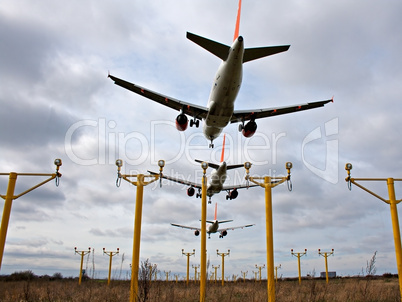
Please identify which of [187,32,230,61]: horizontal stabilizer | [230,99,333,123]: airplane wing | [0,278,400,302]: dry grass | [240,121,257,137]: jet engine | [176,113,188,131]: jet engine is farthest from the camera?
[240,121,257,137]: jet engine

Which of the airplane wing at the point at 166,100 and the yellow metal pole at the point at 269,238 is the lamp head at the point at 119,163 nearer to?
the yellow metal pole at the point at 269,238

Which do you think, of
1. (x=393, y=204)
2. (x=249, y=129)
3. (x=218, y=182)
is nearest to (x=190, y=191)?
(x=218, y=182)

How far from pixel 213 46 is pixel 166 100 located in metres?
5.85

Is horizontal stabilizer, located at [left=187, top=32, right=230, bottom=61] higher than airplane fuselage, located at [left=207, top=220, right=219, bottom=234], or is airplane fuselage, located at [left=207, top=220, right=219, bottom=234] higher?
horizontal stabilizer, located at [left=187, top=32, right=230, bottom=61]

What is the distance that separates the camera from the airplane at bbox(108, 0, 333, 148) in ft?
59.7

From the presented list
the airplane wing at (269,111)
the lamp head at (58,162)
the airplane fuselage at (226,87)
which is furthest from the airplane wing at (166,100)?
the lamp head at (58,162)

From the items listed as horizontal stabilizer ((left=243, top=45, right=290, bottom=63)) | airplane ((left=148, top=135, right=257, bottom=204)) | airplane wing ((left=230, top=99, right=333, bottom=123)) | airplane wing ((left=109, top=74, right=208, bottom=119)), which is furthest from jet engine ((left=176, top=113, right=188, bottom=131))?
airplane ((left=148, top=135, right=257, bottom=204))

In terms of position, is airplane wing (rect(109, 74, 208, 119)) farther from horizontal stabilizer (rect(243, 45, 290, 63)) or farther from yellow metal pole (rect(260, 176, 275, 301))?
yellow metal pole (rect(260, 176, 275, 301))

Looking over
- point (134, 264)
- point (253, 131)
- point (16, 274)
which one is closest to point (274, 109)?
point (253, 131)

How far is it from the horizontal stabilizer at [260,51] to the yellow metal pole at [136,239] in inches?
456

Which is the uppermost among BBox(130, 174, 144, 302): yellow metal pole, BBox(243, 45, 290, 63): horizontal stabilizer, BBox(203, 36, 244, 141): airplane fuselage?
BBox(243, 45, 290, 63): horizontal stabilizer

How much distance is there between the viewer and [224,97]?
20.5 meters

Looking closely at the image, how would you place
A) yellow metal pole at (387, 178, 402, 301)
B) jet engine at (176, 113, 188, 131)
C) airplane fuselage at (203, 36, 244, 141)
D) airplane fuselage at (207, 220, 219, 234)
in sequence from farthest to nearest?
airplane fuselage at (207, 220, 219, 234)
jet engine at (176, 113, 188, 131)
airplane fuselage at (203, 36, 244, 141)
yellow metal pole at (387, 178, 402, 301)

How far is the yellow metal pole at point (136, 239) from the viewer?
29.5 feet
